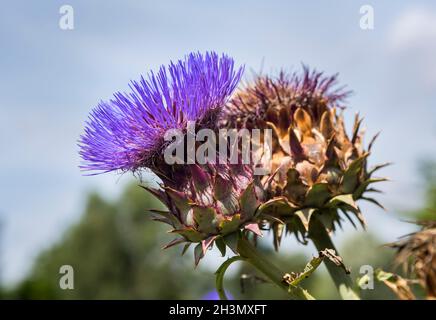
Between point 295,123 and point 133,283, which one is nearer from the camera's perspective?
point 295,123

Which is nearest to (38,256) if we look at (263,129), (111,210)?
(111,210)

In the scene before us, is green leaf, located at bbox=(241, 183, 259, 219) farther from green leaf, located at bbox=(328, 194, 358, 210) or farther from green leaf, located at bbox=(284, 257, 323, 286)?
green leaf, located at bbox=(328, 194, 358, 210)

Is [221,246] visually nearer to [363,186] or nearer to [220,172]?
[220,172]

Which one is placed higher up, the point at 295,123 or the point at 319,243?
the point at 295,123

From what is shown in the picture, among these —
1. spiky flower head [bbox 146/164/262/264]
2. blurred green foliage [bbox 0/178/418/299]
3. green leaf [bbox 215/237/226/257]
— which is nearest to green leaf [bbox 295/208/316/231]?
spiky flower head [bbox 146/164/262/264]

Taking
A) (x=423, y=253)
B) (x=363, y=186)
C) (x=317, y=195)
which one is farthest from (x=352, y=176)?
(x=423, y=253)
